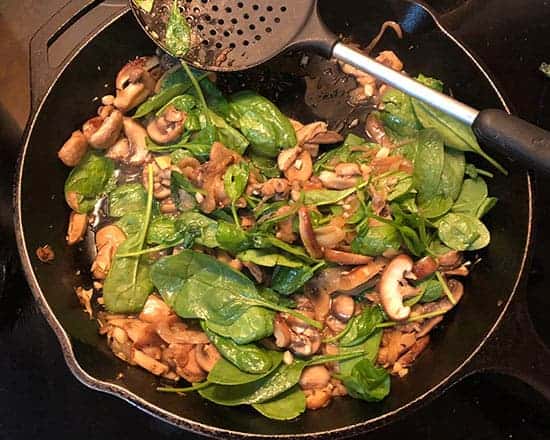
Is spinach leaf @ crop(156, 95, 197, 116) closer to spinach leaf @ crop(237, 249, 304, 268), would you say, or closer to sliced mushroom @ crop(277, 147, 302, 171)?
sliced mushroom @ crop(277, 147, 302, 171)

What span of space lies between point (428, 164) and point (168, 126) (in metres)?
0.51

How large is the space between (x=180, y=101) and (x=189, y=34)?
0.48 feet

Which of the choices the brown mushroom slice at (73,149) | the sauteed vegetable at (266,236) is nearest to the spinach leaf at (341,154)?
the sauteed vegetable at (266,236)

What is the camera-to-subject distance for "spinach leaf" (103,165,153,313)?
131 centimetres

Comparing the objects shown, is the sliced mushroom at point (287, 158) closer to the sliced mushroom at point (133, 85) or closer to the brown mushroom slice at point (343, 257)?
the brown mushroom slice at point (343, 257)

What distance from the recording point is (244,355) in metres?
1.21

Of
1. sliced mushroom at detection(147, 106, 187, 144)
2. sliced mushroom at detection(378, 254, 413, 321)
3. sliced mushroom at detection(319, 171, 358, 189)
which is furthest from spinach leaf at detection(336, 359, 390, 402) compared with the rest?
sliced mushroom at detection(147, 106, 187, 144)

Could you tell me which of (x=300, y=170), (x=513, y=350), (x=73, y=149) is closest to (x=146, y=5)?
(x=73, y=149)

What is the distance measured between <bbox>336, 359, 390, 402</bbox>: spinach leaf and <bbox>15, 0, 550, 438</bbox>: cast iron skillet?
0.12 feet

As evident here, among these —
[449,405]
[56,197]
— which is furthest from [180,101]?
[449,405]

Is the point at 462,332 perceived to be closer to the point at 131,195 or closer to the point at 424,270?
the point at 424,270

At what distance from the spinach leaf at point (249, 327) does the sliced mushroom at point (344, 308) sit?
134 mm

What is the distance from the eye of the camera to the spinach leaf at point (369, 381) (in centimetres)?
119

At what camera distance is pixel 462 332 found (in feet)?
4.20
